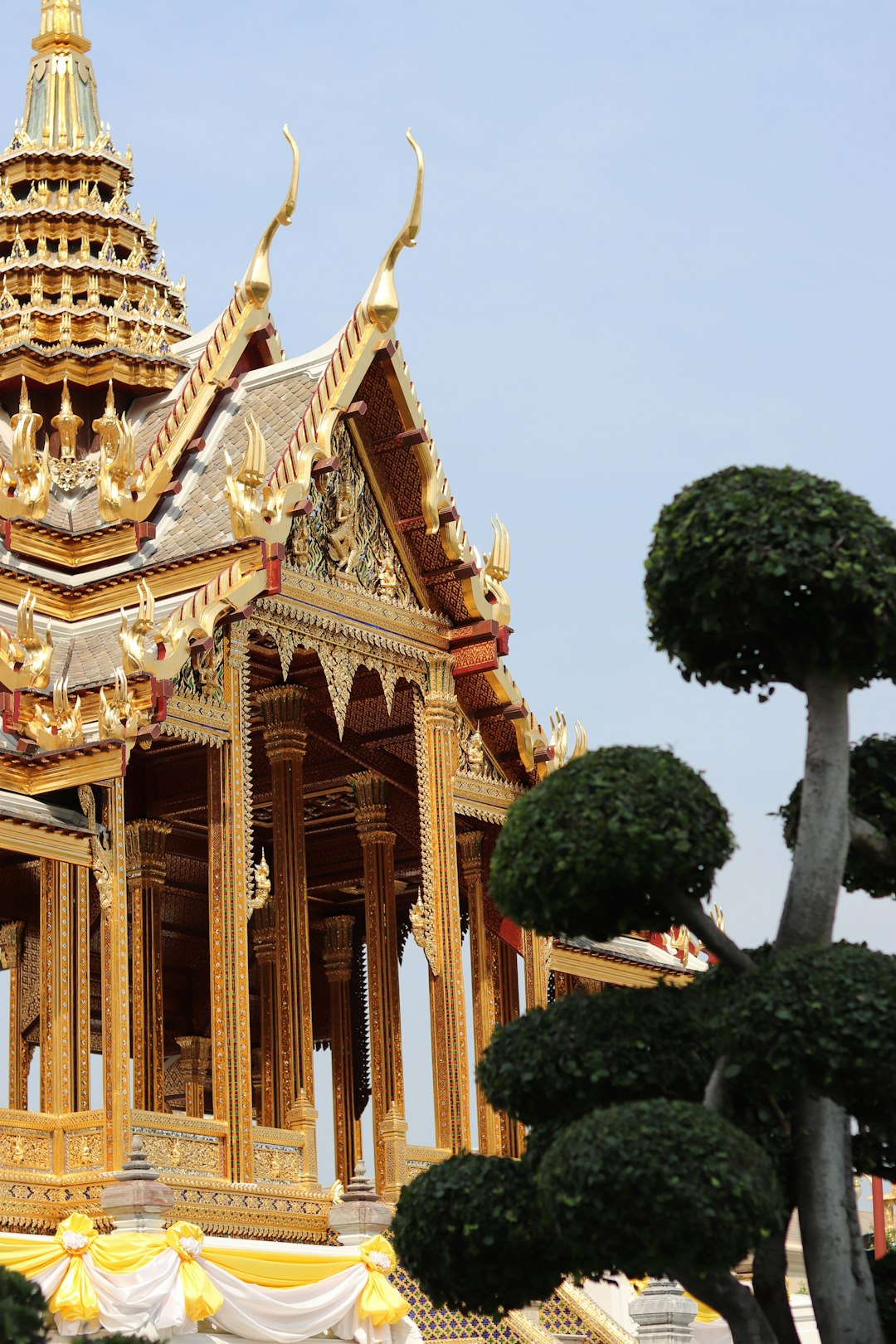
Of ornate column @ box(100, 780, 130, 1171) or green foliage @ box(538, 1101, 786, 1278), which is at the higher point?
ornate column @ box(100, 780, 130, 1171)

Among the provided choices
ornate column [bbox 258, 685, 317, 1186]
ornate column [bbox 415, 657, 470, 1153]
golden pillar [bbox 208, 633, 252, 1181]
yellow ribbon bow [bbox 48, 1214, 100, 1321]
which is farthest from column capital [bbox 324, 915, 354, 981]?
yellow ribbon bow [bbox 48, 1214, 100, 1321]

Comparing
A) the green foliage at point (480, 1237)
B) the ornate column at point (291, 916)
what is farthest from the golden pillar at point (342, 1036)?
the green foliage at point (480, 1237)

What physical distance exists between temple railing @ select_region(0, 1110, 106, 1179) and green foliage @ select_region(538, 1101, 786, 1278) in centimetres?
508

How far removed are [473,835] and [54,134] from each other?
21.7ft

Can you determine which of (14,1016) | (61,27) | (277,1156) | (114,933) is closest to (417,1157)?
(277,1156)

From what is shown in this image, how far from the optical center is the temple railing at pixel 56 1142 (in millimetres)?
13281

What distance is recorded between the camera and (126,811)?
18.0 meters

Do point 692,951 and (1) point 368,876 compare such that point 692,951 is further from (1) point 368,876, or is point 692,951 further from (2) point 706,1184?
(2) point 706,1184

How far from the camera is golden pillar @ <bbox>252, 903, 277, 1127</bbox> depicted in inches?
655

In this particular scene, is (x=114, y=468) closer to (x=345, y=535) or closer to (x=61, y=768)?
(x=345, y=535)

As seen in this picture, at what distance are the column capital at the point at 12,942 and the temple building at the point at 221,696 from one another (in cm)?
5

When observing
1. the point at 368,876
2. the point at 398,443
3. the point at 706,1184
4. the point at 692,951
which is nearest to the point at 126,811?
the point at 368,876

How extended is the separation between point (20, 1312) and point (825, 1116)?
10.2ft

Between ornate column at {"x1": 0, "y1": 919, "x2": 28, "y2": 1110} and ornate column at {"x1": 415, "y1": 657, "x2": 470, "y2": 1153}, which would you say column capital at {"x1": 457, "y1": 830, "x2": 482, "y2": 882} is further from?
ornate column at {"x1": 0, "y1": 919, "x2": 28, "y2": 1110}
